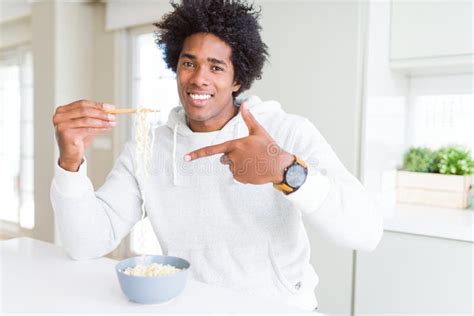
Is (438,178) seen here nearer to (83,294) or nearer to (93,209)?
(93,209)

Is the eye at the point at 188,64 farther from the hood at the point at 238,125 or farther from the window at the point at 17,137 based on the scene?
the window at the point at 17,137

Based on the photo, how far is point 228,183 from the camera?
4.15ft

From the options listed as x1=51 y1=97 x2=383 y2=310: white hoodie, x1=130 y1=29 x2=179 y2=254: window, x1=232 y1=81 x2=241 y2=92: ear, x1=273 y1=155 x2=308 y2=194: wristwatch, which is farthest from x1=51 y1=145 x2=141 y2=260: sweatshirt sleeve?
x1=130 y1=29 x2=179 y2=254: window

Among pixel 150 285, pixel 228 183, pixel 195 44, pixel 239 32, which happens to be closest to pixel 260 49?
pixel 239 32

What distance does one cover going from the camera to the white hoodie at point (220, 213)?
1.11m

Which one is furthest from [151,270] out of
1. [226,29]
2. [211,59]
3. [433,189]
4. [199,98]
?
[433,189]

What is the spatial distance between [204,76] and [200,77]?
0.04ft

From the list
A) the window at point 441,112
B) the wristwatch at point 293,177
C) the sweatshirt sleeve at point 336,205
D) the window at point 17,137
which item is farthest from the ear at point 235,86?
the window at point 17,137

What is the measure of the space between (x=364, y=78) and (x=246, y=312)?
1.34 meters

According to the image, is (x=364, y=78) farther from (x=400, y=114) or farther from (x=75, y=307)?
(x=75, y=307)

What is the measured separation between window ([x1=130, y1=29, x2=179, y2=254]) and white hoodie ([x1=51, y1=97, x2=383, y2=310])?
1958mm

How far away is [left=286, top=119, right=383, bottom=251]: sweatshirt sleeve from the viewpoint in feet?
3.18

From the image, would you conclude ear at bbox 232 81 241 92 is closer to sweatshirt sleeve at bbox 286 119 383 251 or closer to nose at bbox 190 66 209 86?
nose at bbox 190 66 209 86

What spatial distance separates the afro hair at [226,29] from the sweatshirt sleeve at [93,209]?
0.42 metres
